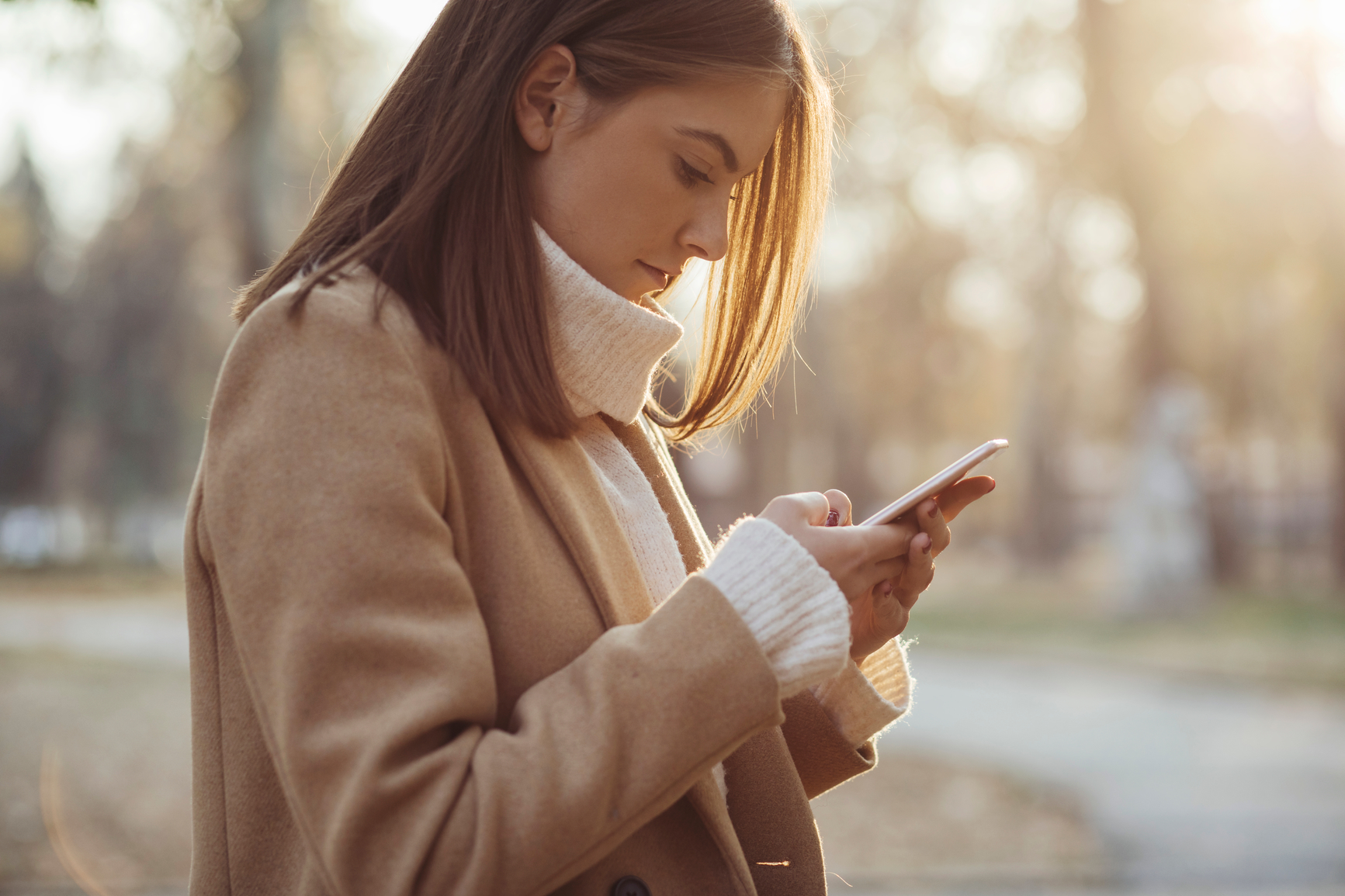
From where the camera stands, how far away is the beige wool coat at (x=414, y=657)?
1071mm

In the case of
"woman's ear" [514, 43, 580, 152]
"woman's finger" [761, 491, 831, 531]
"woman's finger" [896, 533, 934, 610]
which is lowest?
"woman's finger" [896, 533, 934, 610]

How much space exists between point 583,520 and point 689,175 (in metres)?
0.47

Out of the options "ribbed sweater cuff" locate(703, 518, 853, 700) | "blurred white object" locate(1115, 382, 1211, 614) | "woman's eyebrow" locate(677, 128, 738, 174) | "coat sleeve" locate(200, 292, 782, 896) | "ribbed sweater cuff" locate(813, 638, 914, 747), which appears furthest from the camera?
"blurred white object" locate(1115, 382, 1211, 614)

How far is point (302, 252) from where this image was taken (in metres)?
1.35

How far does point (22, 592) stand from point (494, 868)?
22558 millimetres

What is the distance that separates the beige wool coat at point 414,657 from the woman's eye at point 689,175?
0.40 metres

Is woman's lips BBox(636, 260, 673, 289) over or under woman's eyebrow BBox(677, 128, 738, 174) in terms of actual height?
under

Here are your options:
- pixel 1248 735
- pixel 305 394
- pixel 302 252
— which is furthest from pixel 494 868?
pixel 1248 735

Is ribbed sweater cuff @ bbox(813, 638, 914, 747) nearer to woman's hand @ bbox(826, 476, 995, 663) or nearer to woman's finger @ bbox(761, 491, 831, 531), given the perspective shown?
woman's hand @ bbox(826, 476, 995, 663)

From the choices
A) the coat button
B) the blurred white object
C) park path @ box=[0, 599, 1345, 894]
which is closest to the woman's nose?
the coat button

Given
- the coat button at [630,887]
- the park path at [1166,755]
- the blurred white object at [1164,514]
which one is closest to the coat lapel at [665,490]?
the coat button at [630,887]

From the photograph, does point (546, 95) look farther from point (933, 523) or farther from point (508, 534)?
point (933, 523)

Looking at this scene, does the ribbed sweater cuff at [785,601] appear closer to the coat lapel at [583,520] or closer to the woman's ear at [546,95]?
the coat lapel at [583,520]

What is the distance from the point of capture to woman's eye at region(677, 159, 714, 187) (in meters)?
1.43
